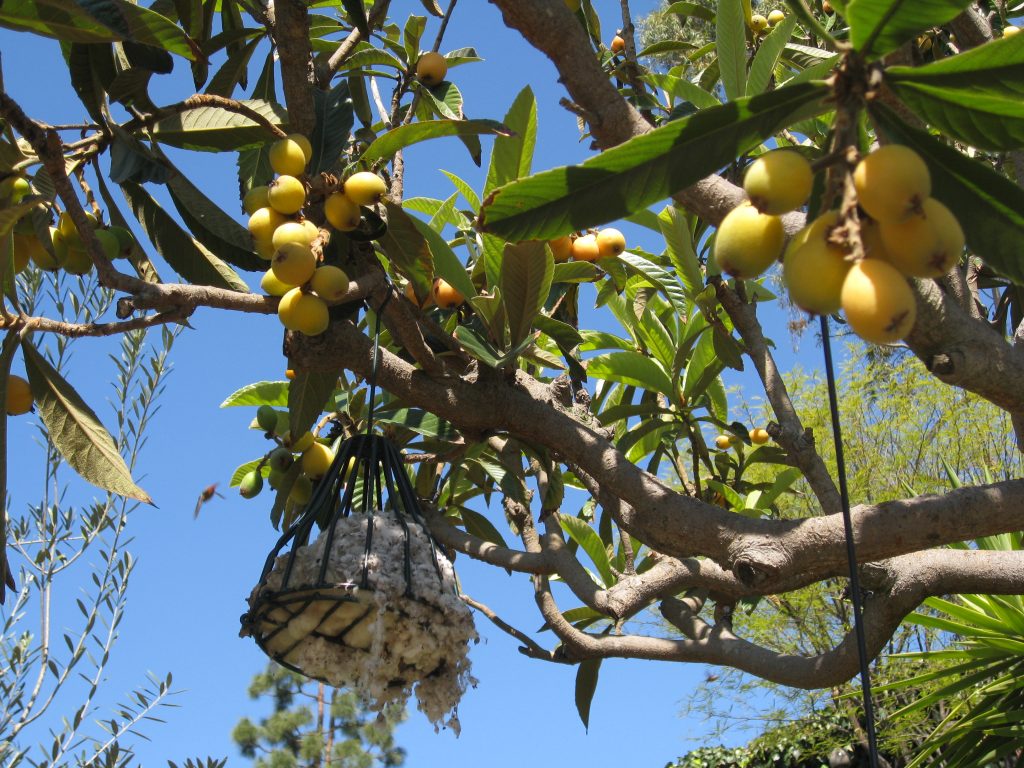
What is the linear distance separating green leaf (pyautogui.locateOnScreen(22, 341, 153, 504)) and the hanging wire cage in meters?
0.40

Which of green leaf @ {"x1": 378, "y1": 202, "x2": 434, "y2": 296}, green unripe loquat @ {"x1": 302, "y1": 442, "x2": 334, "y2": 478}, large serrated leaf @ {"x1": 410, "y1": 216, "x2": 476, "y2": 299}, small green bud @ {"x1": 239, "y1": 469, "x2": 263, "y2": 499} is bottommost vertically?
green unripe loquat @ {"x1": 302, "y1": 442, "x2": 334, "y2": 478}

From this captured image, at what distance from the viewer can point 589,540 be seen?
3.07 meters

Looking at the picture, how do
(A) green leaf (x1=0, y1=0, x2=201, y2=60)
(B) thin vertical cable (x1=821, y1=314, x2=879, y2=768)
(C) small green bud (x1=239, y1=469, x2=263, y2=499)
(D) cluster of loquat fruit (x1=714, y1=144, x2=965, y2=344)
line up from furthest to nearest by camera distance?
(C) small green bud (x1=239, y1=469, x2=263, y2=499) < (A) green leaf (x1=0, y1=0, x2=201, y2=60) < (B) thin vertical cable (x1=821, y1=314, x2=879, y2=768) < (D) cluster of loquat fruit (x1=714, y1=144, x2=965, y2=344)

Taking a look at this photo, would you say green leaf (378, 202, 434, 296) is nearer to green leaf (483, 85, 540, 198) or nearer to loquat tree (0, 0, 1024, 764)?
loquat tree (0, 0, 1024, 764)

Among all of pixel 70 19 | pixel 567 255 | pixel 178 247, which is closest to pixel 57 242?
pixel 178 247

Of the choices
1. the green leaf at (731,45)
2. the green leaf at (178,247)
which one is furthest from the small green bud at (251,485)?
the green leaf at (731,45)

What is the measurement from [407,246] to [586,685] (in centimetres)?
167

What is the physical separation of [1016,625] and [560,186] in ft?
12.7

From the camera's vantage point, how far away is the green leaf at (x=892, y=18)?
949mm

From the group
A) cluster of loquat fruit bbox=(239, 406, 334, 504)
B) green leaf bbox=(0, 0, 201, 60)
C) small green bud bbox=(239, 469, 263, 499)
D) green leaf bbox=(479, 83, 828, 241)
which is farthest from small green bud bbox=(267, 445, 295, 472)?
green leaf bbox=(479, 83, 828, 241)

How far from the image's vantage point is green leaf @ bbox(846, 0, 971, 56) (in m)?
0.95

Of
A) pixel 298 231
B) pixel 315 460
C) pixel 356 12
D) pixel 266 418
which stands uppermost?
pixel 356 12

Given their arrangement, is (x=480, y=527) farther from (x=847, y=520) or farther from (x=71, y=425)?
(x=847, y=520)

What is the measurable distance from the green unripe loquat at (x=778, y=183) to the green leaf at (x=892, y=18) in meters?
0.19
